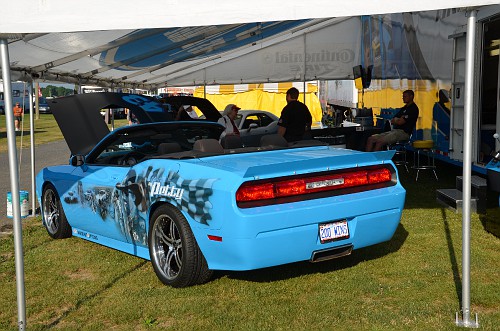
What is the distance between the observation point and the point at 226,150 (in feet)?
17.4

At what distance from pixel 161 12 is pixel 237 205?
1399mm

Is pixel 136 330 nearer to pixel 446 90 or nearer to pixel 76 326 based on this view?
pixel 76 326

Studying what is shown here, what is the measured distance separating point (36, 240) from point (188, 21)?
394 cm

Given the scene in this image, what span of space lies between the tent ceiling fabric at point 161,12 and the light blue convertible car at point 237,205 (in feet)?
3.50

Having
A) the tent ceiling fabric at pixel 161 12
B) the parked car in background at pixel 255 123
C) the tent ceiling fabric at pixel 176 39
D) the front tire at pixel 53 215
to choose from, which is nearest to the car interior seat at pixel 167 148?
the tent ceiling fabric at pixel 176 39

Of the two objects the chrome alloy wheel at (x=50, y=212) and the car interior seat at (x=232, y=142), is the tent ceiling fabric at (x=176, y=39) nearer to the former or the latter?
the car interior seat at (x=232, y=142)

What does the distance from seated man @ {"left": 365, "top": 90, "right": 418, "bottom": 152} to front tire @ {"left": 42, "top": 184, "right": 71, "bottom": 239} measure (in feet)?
20.9

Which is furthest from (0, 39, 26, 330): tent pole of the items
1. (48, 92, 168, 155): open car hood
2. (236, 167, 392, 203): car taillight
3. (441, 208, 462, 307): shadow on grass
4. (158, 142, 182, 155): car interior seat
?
(48, 92, 168, 155): open car hood

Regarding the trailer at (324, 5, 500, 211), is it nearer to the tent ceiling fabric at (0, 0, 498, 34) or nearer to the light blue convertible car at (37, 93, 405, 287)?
the light blue convertible car at (37, 93, 405, 287)

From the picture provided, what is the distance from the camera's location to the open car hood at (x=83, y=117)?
318 inches

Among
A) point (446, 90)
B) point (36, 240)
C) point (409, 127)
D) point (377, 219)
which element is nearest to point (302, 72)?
point (409, 127)

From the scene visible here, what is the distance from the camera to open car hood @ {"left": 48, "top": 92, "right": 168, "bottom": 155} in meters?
8.09

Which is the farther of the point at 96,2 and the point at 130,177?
the point at 130,177

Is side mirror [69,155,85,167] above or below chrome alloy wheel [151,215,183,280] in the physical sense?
above
